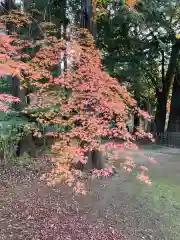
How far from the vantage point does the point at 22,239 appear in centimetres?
343

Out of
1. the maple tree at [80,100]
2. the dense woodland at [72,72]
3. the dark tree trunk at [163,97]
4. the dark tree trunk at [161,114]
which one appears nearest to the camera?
the maple tree at [80,100]

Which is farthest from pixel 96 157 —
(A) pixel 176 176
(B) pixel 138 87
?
(B) pixel 138 87

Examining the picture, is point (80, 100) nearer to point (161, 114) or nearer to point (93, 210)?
point (93, 210)

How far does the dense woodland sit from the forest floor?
720 millimetres

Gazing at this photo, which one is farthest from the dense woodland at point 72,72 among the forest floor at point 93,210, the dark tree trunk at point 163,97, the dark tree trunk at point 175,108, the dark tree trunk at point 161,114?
Answer: the dark tree trunk at point 161,114

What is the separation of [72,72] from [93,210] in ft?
8.93

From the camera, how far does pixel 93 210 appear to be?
4.55 meters

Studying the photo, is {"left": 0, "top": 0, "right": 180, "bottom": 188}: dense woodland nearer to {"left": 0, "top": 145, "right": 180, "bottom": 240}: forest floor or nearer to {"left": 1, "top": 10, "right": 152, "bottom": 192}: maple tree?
{"left": 1, "top": 10, "right": 152, "bottom": 192}: maple tree

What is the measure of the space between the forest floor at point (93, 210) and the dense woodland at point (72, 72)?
2.36ft

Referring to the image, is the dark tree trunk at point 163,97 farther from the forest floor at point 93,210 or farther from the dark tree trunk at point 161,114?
the forest floor at point 93,210

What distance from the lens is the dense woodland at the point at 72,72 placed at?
4.41 meters

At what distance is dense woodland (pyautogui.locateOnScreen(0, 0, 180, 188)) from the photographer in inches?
174

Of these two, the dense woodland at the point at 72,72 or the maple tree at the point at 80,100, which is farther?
the dense woodland at the point at 72,72

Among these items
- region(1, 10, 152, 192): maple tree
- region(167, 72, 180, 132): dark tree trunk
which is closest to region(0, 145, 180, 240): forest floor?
region(1, 10, 152, 192): maple tree
